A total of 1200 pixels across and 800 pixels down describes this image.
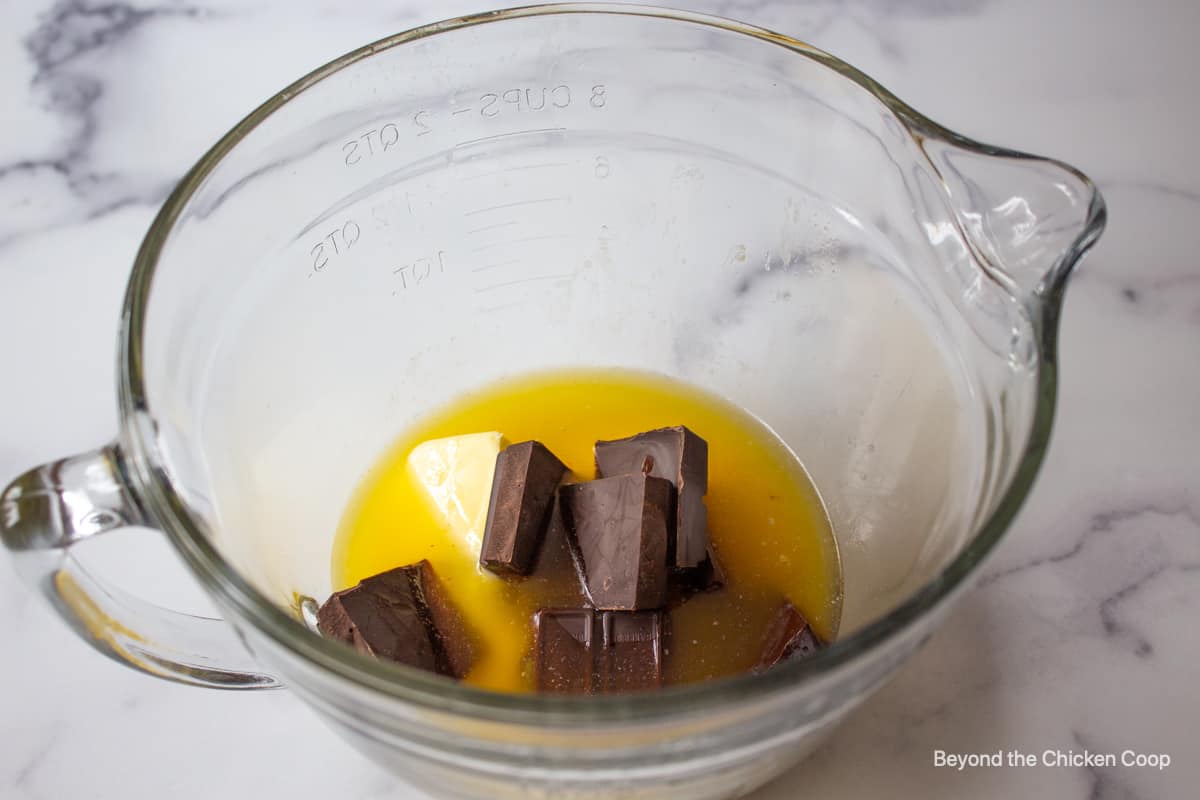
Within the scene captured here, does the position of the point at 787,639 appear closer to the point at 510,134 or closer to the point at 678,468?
the point at 678,468

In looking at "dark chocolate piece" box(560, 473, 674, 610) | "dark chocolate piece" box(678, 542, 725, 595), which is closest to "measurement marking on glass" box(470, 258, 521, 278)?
"dark chocolate piece" box(560, 473, 674, 610)

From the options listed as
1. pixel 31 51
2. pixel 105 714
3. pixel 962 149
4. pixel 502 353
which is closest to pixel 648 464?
pixel 502 353

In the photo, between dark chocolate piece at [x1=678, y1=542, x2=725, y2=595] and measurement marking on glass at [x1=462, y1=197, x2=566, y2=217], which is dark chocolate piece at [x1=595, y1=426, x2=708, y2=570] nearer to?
dark chocolate piece at [x1=678, y1=542, x2=725, y2=595]

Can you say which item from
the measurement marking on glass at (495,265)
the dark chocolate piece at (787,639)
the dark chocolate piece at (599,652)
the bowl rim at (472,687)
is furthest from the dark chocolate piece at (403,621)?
the measurement marking on glass at (495,265)

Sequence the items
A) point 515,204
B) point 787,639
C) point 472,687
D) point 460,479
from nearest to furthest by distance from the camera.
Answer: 1. point 472,687
2. point 787,639
3. point 460,479
4. point 515,204

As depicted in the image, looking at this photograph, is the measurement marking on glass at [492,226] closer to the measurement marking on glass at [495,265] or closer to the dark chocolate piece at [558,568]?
the measurement marking on glass at [495,265]

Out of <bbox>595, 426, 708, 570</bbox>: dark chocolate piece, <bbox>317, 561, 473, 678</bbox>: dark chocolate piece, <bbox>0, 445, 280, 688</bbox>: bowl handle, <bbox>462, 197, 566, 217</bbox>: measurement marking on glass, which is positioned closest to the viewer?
<bbox>0, 445, 280, 688</bbox>: bowl handle

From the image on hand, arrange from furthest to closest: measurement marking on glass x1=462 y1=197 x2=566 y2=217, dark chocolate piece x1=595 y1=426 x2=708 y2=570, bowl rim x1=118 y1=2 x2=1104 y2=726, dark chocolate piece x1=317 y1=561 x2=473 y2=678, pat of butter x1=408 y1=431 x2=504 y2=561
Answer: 1. measurement marking on glass x1=462 y1=197 x2=566 y2=217
2. pat of butter x1=408 y1=431 x2=504 y2=561
3. dark chocolate piece x1=595 y1=426 x2=708 y2=570
4. dark chocolate piece x1=317 y1=561 x2=473 y2=678
5. bowl rim x1=118 y1=2 x2=1104 y2=726

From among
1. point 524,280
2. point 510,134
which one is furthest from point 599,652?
point 510,134
